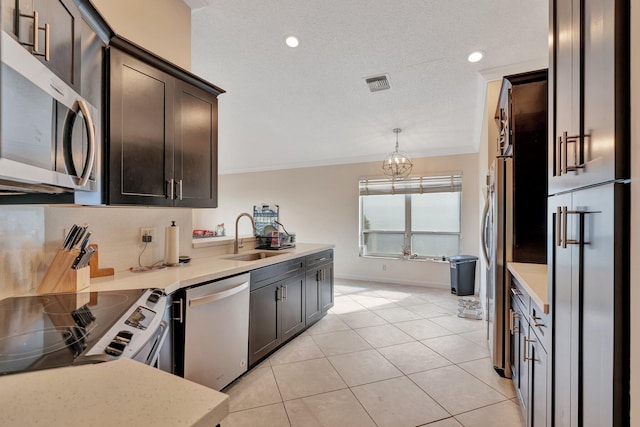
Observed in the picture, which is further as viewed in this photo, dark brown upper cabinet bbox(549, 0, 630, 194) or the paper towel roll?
the paper towel roll

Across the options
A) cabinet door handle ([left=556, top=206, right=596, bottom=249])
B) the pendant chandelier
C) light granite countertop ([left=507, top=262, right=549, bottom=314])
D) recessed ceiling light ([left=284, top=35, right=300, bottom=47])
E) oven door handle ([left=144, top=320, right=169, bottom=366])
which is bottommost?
oven door handle ([left=144, top=320, right=169, bottom=366])

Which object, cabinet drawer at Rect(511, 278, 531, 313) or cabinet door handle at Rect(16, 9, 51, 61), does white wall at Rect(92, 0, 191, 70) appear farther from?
cabinet drawer at Rect(511, 278, 531, 313)

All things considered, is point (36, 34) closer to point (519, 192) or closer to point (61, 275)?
point (61, 275)

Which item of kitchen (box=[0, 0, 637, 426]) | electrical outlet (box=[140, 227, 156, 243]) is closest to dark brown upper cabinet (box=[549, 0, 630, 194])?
kitchen (box=[0, 0, 637, 426])

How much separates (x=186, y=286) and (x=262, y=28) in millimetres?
2188

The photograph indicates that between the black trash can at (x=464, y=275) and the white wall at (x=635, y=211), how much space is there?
4427 mm

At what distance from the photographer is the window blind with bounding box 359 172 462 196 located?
5.17 metres

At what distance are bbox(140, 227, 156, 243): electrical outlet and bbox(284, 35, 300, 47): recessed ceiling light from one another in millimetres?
1977

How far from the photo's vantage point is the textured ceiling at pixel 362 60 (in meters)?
2.29

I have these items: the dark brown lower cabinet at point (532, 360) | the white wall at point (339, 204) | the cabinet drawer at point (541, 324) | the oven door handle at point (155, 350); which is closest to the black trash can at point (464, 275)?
the white wall at point (339, 204)

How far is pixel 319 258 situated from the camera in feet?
11.6

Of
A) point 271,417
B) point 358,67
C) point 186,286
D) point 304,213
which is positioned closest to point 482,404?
point 271,417

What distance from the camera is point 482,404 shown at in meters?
2.01

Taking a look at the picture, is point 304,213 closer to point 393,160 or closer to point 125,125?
point 393,160
